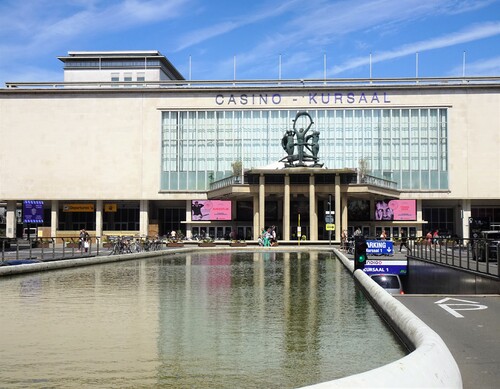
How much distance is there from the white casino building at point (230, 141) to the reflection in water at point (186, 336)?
59.2 meters

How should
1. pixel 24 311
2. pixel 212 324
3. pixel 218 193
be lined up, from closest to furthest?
pixel 212 324 < pixel 24 311 < pixel 218 193

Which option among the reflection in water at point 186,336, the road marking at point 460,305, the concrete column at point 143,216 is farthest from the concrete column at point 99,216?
the road marking at point 460,305

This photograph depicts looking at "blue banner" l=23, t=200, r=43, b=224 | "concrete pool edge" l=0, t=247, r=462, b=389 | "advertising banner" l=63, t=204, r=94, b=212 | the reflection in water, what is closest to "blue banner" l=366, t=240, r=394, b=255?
the reflection in water

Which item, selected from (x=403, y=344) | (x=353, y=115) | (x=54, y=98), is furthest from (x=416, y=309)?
(x=54, y=98)

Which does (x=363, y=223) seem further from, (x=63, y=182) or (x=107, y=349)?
(x=107, y=349)

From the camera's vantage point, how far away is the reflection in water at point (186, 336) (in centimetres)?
764

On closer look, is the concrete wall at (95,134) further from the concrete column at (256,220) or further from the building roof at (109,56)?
the building roof at (109,56)

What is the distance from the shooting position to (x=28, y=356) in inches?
343

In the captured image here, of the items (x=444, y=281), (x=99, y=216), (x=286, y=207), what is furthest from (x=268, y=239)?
(x=444, y=281)

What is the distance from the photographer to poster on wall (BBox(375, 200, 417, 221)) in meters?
75.1

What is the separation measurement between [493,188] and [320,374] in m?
73.4

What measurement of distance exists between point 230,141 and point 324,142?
11.8 meters

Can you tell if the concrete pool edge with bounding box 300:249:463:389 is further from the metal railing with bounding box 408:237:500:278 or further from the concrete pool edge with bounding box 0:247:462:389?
the metal railing with bounding box 408:237:500:278

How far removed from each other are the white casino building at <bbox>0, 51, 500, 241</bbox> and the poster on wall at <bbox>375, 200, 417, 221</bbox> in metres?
0.43
